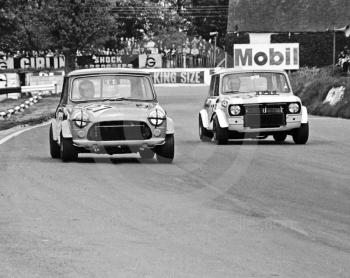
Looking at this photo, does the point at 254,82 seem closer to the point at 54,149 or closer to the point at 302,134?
the point at 302,134

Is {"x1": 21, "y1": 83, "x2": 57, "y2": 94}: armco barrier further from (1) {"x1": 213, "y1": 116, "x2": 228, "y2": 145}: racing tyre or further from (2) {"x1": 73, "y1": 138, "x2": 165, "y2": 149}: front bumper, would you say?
(2) {"x1": 73, "y1": 138, "x2": 165, "y2": 149}: front bumper

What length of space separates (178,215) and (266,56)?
35403 millimetres

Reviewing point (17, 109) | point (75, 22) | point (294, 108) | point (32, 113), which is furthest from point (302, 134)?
point (75, 22)

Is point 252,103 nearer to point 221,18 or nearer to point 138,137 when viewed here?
point 138,137

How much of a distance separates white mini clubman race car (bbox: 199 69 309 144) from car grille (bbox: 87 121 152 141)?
4.75 meters

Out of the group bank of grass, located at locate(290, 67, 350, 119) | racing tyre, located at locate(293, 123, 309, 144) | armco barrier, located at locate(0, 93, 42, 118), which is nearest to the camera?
racing tyre, located at locate(293, 123, 309, 144)

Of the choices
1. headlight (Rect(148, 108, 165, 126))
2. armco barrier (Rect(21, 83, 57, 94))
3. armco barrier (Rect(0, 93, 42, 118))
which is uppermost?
headlight (Rect(148, 108, 165, 126))

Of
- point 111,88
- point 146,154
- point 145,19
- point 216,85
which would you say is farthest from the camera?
point 145,19

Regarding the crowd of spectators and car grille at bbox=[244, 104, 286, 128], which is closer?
car grille at bbox=[244, 104, 286, 128]

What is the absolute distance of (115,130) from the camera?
16.2 m

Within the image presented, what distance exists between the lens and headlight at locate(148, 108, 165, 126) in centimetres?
1627

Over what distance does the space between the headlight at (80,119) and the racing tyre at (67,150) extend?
30 centimetres

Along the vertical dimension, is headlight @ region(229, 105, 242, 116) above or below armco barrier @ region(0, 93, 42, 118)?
above

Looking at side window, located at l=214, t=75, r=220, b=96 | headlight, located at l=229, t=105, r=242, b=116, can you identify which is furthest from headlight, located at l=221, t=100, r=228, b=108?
side window, located at l=214, t=75, r=220, b=96
